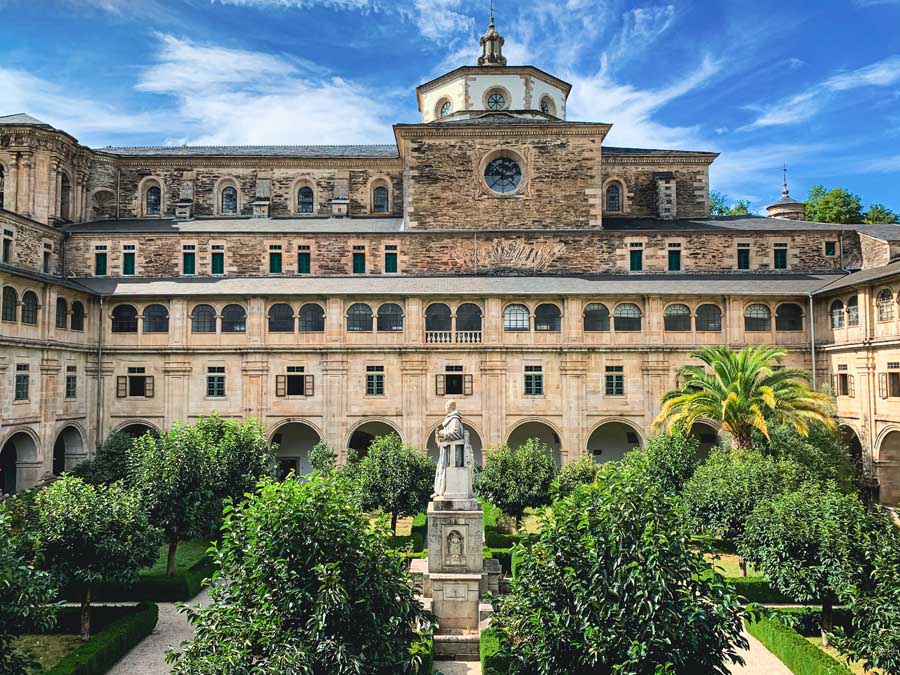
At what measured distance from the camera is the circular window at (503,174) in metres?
38.0

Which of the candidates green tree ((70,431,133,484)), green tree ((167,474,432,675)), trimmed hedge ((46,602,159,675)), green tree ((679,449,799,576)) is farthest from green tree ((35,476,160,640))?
green tree ((679,449,799,576))

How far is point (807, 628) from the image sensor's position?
1781 cm

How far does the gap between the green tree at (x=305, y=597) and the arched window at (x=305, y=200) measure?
3402 cm

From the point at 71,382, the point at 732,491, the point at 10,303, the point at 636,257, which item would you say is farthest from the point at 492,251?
the point at 10,303

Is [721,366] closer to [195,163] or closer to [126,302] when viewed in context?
[126,302]

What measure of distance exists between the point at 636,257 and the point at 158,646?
2891cm

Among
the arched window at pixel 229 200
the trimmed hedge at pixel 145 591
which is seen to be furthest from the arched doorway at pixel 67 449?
the arched window at pixel 229 200

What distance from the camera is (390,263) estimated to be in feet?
120

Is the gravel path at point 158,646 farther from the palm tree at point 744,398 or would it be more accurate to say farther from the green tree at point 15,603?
the palm tree at point 744,398

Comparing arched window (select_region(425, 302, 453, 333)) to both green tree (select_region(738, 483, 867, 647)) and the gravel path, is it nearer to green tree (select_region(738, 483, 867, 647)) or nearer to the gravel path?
the gravel path

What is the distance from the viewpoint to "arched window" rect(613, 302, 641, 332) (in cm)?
3511

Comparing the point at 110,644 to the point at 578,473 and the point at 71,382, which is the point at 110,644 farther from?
the point at 71,382

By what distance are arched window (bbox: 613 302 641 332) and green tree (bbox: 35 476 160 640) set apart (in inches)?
972

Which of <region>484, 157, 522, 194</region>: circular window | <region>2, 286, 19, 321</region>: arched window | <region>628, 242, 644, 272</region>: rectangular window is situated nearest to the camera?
<region>2, 286, 19, 321</region>: arched window
